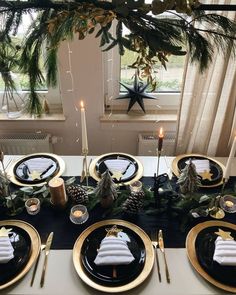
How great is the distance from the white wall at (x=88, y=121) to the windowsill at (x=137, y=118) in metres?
0.02

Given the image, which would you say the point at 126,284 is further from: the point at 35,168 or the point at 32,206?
the point at 35,168

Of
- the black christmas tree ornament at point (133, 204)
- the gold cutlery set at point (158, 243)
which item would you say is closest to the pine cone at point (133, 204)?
the black christmas tree ornament at point (133, 204)

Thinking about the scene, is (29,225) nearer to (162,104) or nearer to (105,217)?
(105,217)

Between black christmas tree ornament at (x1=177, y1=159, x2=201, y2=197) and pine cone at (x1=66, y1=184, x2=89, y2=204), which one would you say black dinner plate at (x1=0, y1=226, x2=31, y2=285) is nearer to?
pine cone at (x1=66, y1=184, x2=89, y2=204)

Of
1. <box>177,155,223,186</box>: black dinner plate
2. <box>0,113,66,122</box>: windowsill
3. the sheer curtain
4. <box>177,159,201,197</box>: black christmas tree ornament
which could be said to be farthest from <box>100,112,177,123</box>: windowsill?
<box>177,159,201,197</box>: black christmas tree ornament

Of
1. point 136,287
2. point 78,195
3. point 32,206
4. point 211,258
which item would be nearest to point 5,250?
point 32,206

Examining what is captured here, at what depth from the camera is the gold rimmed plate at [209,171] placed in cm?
127

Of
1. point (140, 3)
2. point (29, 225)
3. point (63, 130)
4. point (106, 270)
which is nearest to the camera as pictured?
point (140, 3)

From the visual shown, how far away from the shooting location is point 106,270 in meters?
0.91

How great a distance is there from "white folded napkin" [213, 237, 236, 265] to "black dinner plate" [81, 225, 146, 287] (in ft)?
0.80

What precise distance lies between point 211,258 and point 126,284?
301 mm

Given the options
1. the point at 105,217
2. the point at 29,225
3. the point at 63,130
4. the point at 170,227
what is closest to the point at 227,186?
Answer: the point at 170,227

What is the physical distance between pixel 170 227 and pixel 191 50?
636mm

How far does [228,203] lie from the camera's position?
1.16 meters
